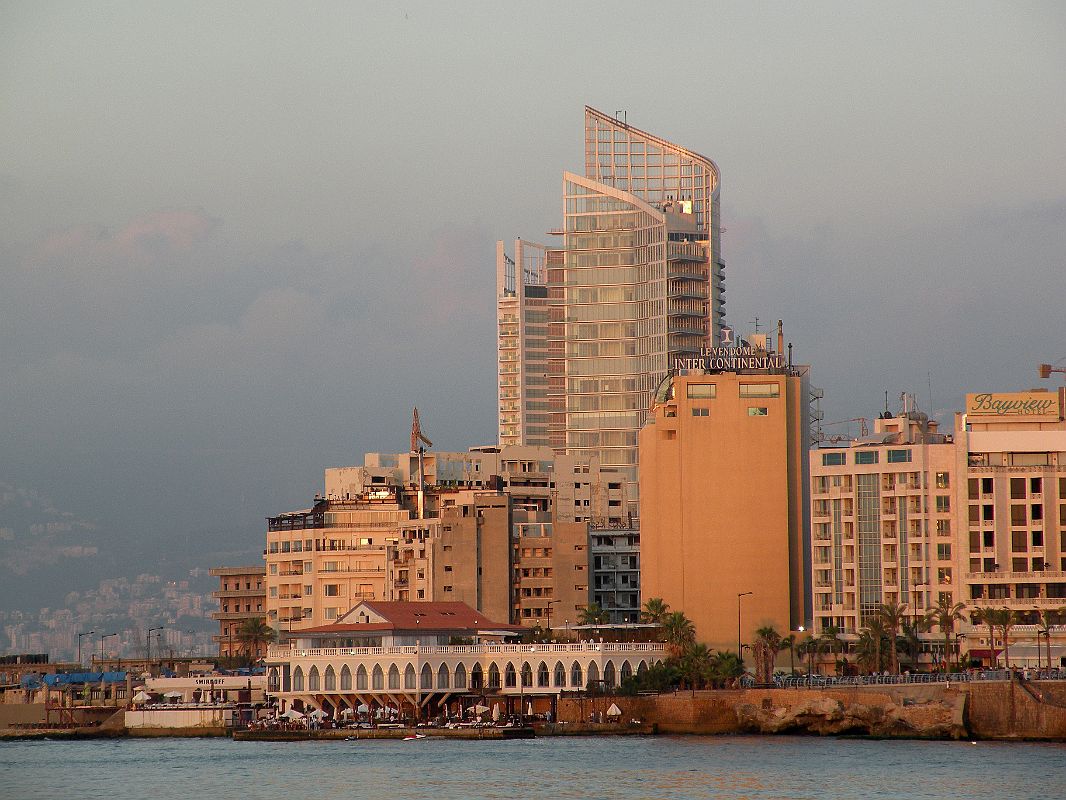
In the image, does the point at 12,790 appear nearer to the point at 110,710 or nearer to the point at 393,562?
the point at 110,710

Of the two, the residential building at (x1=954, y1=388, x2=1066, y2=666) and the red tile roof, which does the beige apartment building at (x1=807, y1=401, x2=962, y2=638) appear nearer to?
the residential building at (x1=954, y1=388, x2=1066, y2=666)

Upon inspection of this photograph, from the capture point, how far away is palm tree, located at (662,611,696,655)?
15412 cm

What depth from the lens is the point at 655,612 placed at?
163 metres

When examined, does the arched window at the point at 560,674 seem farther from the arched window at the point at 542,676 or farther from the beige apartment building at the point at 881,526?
the beige apartment building at the point at 881,526

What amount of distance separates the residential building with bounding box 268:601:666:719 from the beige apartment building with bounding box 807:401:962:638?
1903cm

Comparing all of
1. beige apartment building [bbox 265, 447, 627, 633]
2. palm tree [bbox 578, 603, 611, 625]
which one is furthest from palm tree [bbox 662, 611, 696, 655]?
beige apartment building [bbox 265, 447, 627, 633]

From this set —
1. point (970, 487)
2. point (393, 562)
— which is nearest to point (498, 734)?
point (970, 487)

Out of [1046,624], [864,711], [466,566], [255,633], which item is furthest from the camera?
[255,633]

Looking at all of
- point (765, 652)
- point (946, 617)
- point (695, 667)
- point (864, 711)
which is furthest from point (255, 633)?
point (864, 711)

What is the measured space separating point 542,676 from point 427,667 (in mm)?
8515

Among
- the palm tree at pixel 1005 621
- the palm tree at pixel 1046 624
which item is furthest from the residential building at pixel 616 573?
the palm tree at pixel 1005 621

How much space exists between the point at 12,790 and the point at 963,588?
7518 centimetres

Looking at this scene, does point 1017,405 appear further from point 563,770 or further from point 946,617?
point 563,770

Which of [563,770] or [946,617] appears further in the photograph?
[946,617]
